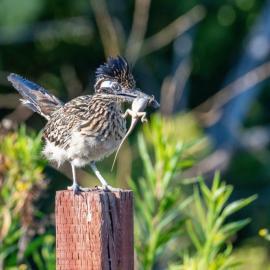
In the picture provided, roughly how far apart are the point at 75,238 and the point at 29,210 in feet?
4.67

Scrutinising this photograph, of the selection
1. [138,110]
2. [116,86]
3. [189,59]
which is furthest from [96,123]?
[189,59]

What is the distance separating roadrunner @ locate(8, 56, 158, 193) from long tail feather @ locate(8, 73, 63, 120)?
48 centimetres

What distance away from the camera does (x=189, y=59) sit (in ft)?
46.1

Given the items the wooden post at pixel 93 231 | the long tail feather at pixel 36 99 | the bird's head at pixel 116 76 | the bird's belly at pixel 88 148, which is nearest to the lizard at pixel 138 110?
the bird's head at pixel 116 76

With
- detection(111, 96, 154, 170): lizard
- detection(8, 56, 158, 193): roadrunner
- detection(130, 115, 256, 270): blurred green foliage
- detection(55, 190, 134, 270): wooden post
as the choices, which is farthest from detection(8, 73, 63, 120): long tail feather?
detection(55, 190, 134, 270): wooden post

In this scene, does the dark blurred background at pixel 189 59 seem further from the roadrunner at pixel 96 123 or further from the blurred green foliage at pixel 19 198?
the blurred green foliage at pixel 19 198

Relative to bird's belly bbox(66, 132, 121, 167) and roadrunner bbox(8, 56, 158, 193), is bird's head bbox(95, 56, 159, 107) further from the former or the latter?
bird's belly bbox(66, 132, 121, 167)

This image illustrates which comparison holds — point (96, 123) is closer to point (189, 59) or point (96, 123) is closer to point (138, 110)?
point (138, 110)

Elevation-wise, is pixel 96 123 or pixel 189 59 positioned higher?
pixel 189 59

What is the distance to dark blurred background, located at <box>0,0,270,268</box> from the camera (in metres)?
→ 13.2

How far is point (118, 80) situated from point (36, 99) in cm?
137

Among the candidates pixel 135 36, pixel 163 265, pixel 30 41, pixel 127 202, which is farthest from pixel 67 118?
pixel 30 41

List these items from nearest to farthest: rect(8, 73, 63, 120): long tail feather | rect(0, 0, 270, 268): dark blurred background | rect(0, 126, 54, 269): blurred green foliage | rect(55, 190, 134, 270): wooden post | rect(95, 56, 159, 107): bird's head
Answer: rect(55, 190, 134, 270): wooden post, rect(95, 56, 159, 107): bird's head, rect(0, 126, 54, 269): blurred green foliage, rect(8, 73, 63, 120): long tail feather, rect(0, 0, 270, 268): dark blurred background

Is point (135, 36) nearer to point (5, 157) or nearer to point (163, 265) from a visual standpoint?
point (163, 265)
